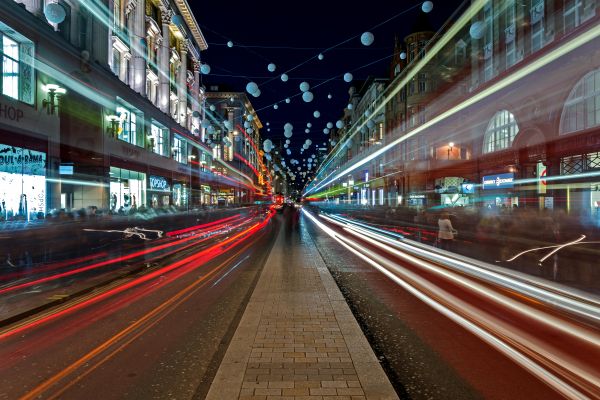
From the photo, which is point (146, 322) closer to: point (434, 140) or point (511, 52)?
point (511, 52)

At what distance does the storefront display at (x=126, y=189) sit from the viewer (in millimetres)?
31047

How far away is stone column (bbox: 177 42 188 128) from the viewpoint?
49656mm

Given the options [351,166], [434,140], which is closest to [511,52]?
[434,140]

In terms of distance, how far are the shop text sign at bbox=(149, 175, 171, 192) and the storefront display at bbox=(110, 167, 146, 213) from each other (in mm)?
1534

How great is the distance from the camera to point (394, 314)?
7.53m

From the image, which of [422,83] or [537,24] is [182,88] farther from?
[537,24]

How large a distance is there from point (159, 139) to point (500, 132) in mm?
29557

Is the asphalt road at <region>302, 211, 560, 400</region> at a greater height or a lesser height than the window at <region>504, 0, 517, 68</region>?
lesser

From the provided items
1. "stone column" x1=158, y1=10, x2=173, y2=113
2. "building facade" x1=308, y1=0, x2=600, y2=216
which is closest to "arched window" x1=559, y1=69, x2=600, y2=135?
"building facade" x1=308, y1=0, x2=600, y2=216

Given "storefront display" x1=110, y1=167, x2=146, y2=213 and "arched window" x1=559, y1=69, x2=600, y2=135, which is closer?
"arched window" x1=559, y1=69, x2=600, y2=135

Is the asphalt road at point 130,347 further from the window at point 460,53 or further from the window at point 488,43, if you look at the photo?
the window at point 460,53

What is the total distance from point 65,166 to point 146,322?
778 inches

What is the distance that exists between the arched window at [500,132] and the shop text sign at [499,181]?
2016 mm

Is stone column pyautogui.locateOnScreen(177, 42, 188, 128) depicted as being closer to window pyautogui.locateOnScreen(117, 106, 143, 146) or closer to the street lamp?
window pyautogui.locateOnScreen(117, 106, 143, 146)
